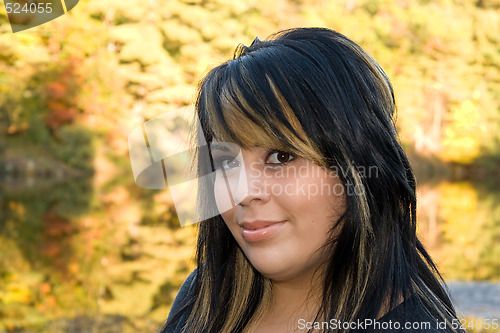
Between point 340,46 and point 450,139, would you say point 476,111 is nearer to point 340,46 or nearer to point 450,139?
point 450,139

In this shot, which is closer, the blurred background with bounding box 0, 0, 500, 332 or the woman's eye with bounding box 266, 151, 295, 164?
the woman's eye with bounding box 266, 151, 295, 164

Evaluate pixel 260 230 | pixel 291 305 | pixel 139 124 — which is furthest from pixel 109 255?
pixel 260 230

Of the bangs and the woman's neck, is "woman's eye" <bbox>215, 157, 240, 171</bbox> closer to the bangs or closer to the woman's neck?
the bangs

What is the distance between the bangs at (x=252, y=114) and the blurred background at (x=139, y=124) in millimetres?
299

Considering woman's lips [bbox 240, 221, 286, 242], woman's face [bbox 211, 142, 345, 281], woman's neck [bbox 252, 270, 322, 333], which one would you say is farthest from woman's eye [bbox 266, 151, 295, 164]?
woman's neck [bbox 252, 270, 322, 333]

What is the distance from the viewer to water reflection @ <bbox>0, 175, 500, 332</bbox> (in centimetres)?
443

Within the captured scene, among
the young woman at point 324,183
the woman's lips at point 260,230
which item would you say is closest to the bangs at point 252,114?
the young woman at point 324,183

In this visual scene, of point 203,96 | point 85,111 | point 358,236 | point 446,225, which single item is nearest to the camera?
point 358,236

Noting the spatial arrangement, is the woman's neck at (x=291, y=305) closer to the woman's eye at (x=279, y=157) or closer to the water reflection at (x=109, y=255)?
the woman's eye at (x=279, y=157)

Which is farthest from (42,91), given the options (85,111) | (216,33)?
(216,33)

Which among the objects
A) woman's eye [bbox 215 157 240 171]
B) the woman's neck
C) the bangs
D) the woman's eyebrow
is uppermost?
the bangs

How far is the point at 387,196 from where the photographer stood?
1047 millimetres

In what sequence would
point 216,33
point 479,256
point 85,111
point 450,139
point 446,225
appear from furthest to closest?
point 450,139 → point 85,111 → point 216,33 → point 446,225 → point 479,256

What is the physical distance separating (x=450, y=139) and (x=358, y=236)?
21844mm
